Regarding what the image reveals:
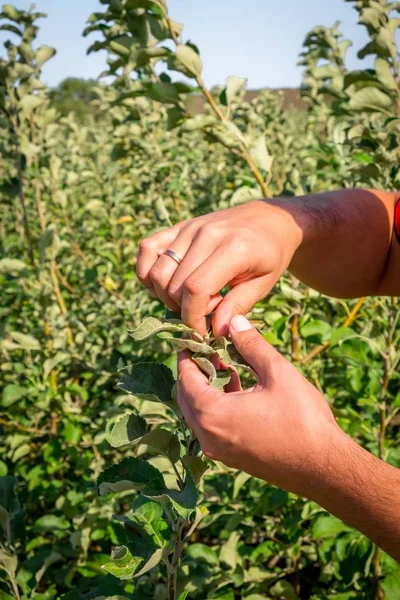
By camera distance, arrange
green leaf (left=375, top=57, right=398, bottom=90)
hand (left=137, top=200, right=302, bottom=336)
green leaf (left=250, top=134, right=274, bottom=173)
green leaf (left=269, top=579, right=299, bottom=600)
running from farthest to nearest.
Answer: green leaf (left=375, top=57, right=398, bottom=90) < green leaf (left=269, top=579, right=299, bottom=600) < green leaf (left=250, top=134, right=274, bottom=173) < hand (left=137, top=200, right=302, bottom=336)

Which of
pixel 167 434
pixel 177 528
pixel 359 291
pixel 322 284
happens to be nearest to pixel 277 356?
pixel 167 434

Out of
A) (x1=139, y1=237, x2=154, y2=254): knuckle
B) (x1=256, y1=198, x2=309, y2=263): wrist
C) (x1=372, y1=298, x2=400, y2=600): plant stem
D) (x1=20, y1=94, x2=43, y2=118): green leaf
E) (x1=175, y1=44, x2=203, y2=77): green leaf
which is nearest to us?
(x1=139, y1=237, x2=154, y2=254): knuckle

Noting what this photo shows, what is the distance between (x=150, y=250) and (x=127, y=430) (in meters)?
0.35

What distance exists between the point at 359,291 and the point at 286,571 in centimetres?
107

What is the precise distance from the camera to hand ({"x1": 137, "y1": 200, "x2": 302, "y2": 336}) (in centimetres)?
95

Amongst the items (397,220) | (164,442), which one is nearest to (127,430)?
(164,442)

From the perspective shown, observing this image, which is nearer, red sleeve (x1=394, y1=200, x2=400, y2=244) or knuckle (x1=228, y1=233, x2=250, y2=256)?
knuckle (x1=228, y1=233, x2=250, y2=256)

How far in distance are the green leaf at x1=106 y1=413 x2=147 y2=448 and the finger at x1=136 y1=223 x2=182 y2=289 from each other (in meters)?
0.28

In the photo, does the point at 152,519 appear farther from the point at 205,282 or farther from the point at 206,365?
the point at 205,282

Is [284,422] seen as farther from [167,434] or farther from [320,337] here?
[320,337]

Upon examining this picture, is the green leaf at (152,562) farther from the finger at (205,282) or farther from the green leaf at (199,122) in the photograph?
the green leaf at (199,122)

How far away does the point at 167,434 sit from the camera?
39.8 inches

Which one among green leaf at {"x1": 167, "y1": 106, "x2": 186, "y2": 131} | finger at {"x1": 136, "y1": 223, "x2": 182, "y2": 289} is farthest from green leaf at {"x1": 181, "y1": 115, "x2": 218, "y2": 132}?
finger at {"x1": 136, "y1": 223, "x2": 182, "y2": 289}

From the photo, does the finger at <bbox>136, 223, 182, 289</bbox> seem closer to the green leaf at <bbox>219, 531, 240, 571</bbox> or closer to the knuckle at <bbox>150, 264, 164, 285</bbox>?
the knuckle at <bbox>150, 264, 164, 285</bbox>
